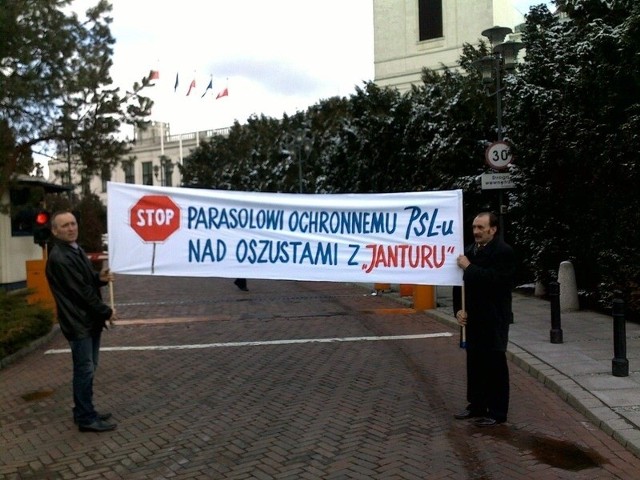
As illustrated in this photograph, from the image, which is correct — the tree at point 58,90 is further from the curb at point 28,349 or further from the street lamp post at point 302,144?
the street lamp post at point 302,144

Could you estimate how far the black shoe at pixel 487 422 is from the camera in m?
6.01

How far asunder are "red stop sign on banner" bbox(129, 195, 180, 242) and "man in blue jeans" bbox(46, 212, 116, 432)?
0.90 metres

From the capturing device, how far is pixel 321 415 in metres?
6.45

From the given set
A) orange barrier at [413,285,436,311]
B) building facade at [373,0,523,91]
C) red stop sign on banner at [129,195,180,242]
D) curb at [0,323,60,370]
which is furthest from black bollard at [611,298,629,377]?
building facade at [373,0,523,91]

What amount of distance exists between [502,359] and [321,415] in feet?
5.85

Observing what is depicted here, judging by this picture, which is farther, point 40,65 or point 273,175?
point 273,175

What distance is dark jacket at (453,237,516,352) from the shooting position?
18.9 feet

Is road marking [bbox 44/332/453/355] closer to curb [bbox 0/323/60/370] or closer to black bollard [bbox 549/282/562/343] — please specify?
curb [bbox 0/323/60/370]

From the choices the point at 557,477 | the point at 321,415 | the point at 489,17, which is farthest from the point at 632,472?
the point at 489,17

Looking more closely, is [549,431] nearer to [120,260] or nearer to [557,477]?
[557,477]

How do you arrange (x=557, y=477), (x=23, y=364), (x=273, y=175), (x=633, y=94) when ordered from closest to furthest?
(x=557, y=477) → (x=23, y=364) → (x=633, y=94) → (x=273, y=175)

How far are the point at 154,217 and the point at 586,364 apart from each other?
5.36 meters

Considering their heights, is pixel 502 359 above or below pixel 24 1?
below

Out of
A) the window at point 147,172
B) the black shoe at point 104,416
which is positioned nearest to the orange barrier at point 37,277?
the black shoe at point 104,416
